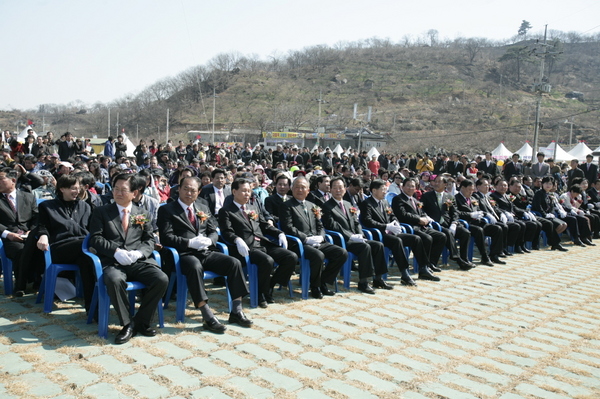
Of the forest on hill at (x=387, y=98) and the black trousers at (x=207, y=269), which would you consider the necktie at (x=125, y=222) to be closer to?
the black trousers at (x=207, y=269)

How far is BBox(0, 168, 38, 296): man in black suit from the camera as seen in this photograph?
5.09m

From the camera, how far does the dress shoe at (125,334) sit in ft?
13.0

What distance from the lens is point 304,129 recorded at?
7319 cm

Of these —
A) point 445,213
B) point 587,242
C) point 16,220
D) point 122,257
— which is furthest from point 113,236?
point 587,242

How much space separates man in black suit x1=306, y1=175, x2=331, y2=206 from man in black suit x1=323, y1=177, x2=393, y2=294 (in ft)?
1.06

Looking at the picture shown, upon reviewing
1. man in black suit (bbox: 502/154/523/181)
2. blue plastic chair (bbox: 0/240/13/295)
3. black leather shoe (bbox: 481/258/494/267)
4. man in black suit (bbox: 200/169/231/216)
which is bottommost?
black leather shoe (bbox: 481/258/494/267)

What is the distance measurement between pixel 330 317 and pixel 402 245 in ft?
7.29

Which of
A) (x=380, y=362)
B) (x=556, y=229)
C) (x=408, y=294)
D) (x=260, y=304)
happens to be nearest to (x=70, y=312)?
(x=260, y=304)

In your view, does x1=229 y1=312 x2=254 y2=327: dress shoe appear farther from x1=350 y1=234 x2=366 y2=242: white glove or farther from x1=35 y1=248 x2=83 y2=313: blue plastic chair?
x1=350 y1=234 x2=366 y2=242: white glove

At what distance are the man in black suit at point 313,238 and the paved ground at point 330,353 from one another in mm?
275

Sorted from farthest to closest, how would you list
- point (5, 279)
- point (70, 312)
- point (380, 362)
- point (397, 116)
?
1. point (397, 116)
2. point (5, 279)
3. point (70, 312)
4. point (380, 362)

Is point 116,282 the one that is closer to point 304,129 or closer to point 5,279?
point 5,279

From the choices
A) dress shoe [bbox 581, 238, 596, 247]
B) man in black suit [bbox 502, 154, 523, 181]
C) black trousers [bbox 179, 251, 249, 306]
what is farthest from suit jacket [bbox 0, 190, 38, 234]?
man in black suit [bbox 502, 154, 523, 181]

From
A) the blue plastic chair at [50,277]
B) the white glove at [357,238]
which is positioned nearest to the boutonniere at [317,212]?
the white glove at [357,238]
